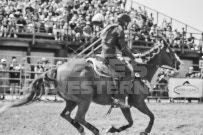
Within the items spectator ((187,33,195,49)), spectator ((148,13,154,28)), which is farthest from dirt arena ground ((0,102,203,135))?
spectator ((187,33,195,49))

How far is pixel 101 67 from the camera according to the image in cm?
962

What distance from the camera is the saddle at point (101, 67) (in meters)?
9.53

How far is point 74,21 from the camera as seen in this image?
22203mm

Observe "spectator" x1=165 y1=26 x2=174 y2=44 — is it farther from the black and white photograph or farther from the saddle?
the saddle

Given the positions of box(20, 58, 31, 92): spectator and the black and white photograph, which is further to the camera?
box(20, 58, 31, 92): spectator

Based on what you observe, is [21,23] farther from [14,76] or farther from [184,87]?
[184,87]

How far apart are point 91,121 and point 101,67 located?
10.7ft

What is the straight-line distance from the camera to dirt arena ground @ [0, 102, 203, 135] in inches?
424

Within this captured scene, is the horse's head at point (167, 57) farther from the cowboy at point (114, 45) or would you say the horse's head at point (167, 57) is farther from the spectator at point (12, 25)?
the spectator at point (12, 25)

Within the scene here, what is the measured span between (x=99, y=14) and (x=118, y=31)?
13499 millimetres

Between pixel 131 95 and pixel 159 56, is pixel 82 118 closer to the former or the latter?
pixel 131 95

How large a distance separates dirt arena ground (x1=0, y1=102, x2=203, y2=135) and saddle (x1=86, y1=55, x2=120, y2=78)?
180 cm

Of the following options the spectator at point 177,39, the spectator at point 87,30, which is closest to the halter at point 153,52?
the spectator at point 87,30

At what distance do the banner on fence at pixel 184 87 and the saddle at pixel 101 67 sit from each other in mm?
11013
